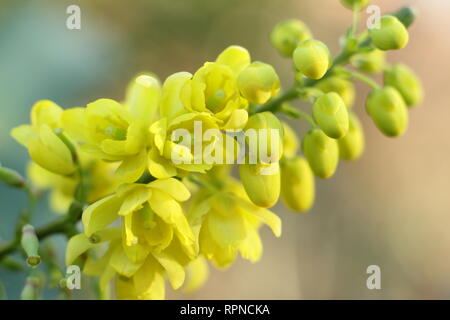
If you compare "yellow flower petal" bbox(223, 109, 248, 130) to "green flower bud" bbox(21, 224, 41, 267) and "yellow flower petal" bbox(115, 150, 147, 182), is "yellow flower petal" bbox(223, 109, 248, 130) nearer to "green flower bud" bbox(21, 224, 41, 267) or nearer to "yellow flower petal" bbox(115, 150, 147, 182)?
"yellow flower petal" bbox(115, 150, 147, 182)

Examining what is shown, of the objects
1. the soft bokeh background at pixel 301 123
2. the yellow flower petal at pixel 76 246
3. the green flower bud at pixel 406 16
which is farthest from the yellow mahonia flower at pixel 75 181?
the soft bokeh background at pixel 301 123

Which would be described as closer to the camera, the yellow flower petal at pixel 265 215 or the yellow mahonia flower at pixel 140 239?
the yellow mahonia flower at pixel 140 239

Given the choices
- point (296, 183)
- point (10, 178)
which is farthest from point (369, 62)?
point (10, 178)

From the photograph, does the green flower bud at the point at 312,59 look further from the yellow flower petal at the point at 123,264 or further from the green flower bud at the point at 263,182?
the yellow flower petal at the point at 123,264

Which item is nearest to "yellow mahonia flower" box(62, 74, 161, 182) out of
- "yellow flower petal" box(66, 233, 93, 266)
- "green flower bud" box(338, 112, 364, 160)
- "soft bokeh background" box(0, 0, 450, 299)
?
"yellow flower petal" box(66, 233, 93, 266)

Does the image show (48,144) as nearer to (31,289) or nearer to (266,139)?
(31,289)
